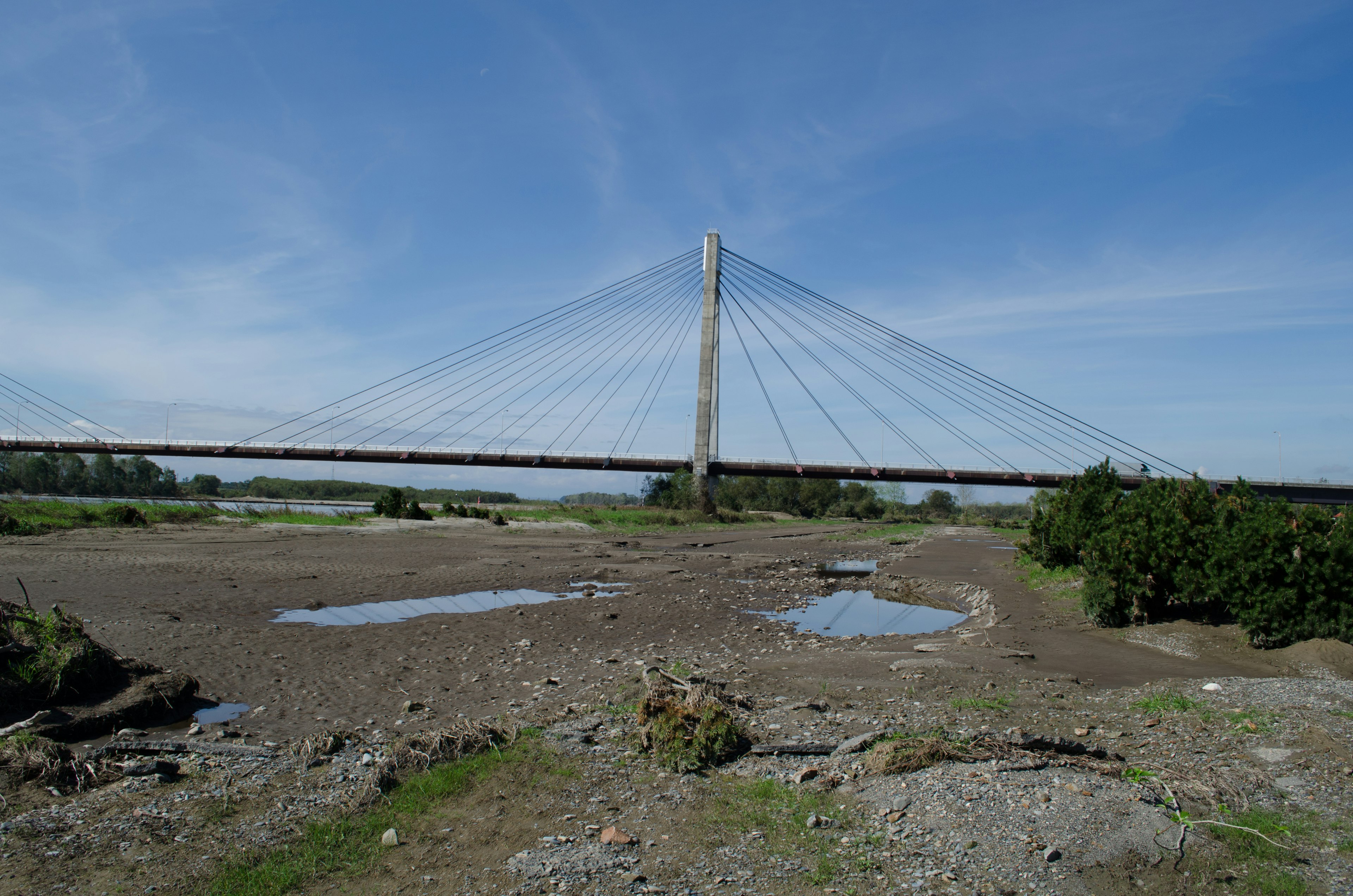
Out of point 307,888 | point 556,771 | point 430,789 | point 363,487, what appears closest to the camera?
point 307,888

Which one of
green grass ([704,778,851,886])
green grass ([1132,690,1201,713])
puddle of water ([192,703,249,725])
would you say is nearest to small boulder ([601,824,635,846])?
green grass ([704,778,851,886])

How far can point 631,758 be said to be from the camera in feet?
21.1

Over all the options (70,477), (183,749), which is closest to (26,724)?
(183,749)

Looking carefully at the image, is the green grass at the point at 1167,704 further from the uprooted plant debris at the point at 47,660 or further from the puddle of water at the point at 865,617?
the uprooted plant debris at the point at 47,660

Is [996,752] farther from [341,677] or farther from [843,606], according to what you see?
[843,606]

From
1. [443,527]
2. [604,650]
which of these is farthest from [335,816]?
[443,527]

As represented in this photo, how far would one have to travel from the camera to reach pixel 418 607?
15.5 metres

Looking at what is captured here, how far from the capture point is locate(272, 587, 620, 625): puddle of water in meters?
13.5

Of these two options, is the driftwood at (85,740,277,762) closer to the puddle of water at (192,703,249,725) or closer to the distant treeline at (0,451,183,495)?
the puddle of water at (192,703,249,725)

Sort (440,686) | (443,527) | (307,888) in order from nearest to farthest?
(307,888)
(440,686)
(443,527)

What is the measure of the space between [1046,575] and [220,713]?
20.8 m

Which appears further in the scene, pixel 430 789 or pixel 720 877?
pixel 430 789

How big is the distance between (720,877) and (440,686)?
5.64 m

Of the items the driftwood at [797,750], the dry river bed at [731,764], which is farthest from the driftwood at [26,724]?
the driftwood at [797,750]
